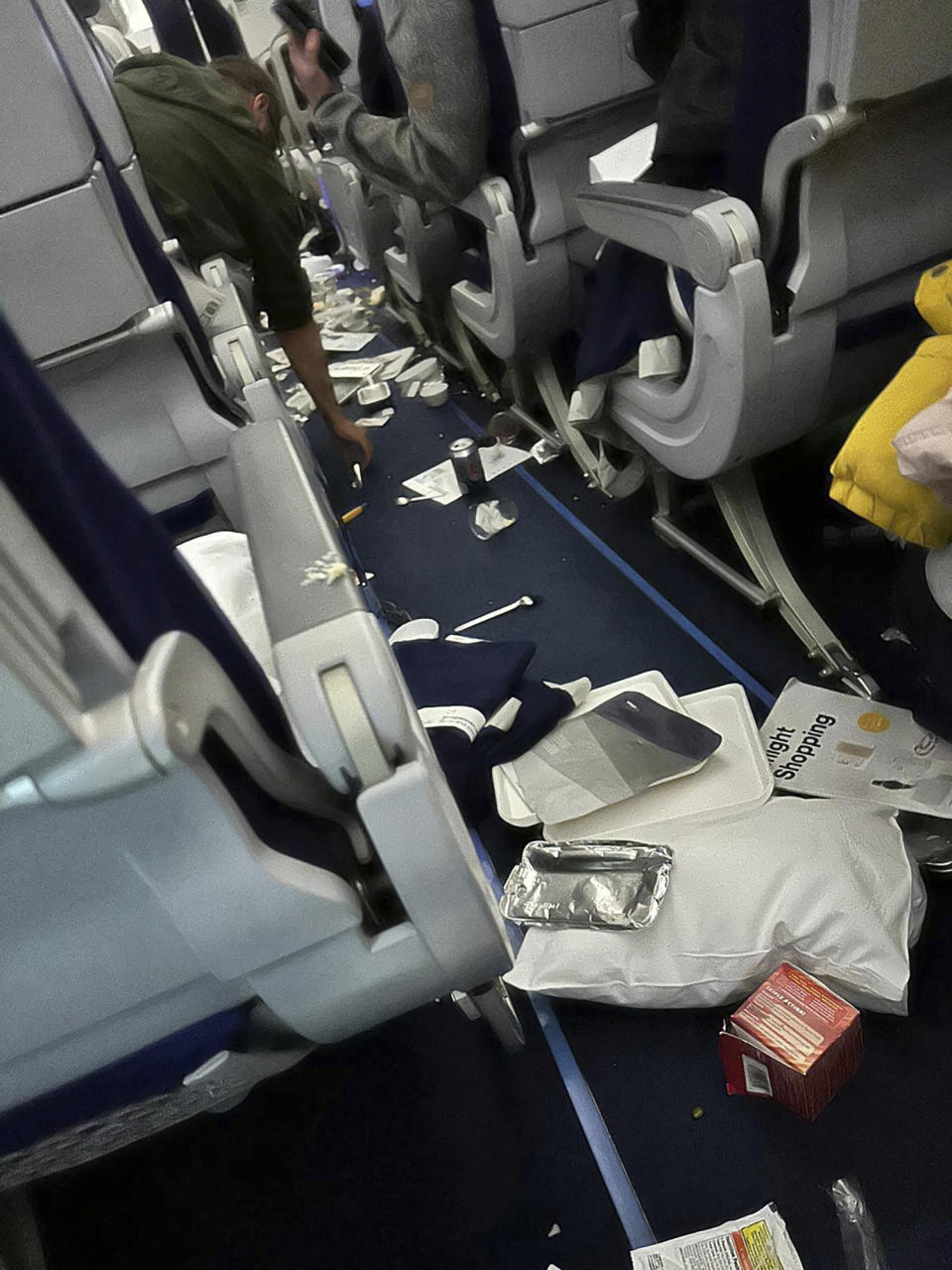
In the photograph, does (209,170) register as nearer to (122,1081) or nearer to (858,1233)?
(122,1081)

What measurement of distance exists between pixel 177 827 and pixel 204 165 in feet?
8.79

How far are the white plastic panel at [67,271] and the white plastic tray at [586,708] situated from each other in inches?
44.6

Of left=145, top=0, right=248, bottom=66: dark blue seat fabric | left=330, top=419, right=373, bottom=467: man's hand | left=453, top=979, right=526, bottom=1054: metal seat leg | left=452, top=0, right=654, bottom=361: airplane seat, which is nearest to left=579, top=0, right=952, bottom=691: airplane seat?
left=452, top=0, right=654, bottom=361: airplane seat

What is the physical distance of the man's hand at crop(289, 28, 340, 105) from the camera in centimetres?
308

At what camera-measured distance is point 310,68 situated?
317 cm

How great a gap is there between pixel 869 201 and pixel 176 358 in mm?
1316

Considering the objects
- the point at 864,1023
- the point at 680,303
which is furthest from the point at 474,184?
the point at 864,1023

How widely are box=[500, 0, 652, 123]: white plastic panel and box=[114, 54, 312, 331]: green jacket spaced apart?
1.08 meters

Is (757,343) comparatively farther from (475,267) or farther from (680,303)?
(475,267)

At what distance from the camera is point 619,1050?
136cm

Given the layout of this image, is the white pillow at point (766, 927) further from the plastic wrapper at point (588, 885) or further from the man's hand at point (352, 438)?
the man's hand at point (352, 438)

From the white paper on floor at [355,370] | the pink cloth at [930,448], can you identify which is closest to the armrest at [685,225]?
the pink cloth at [930,448]

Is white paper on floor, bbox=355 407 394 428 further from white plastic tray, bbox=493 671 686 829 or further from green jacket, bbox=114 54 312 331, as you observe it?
white plastic tray, bbox=493 671 686 829

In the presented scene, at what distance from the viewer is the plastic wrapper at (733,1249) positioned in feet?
3.59
